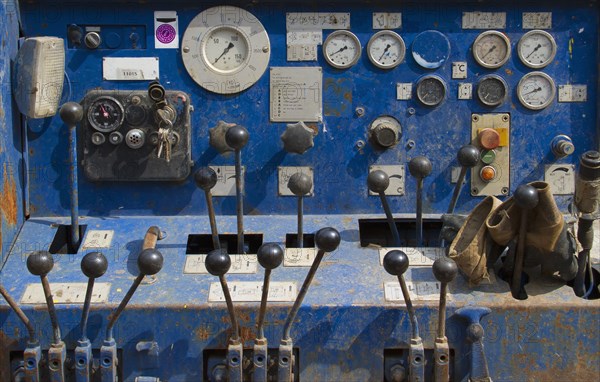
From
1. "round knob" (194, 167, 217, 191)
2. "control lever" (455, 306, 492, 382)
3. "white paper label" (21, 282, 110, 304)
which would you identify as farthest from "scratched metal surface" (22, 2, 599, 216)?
"control lever" (455, 306, 492, 382)

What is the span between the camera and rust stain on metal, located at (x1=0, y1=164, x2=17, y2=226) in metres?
3.21

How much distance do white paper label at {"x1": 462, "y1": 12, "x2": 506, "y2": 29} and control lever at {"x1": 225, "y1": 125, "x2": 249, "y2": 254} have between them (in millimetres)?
1195

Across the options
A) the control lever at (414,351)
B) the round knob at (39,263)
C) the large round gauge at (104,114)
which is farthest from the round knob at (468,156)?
the round knob at (39,263)

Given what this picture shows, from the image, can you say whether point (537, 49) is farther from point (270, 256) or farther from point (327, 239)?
point (270, 256)

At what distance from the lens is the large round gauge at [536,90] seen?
359 centimetres

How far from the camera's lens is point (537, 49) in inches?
142

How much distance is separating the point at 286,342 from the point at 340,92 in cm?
126

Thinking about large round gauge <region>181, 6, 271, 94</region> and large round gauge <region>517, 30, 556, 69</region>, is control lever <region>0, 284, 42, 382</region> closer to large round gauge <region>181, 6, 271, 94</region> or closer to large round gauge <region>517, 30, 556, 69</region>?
large round gauge <region>181, 6, 271, 94</region>

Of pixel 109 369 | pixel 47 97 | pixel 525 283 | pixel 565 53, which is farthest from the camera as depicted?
pixel 565 53

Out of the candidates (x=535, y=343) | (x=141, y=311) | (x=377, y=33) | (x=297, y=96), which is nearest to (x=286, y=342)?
(x=141, y=311)

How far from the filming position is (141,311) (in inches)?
113

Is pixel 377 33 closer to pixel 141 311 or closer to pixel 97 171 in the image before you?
pixel 97 171

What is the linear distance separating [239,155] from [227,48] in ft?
2.22

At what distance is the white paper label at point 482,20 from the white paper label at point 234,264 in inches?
56.9
